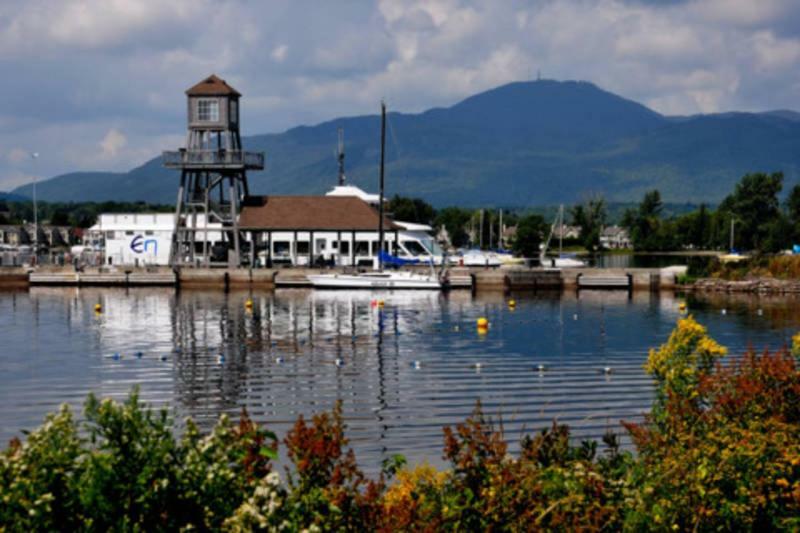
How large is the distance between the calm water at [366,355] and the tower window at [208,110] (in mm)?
16527

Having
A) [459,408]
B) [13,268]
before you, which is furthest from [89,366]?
[13,268]

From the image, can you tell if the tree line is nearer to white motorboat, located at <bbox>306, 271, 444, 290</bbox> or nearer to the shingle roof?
the shingle roof

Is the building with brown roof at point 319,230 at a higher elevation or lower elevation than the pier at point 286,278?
higher

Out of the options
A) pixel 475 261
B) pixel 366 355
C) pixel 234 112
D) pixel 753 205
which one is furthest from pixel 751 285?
pixel 753 205

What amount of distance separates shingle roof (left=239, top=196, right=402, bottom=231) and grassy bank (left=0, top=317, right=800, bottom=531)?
211ft

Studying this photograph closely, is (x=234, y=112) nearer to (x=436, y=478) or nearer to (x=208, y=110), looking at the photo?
(x=208, y=110)

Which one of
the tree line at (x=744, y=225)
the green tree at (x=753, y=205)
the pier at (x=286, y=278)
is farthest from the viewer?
the green tree at (x=753, y=205)

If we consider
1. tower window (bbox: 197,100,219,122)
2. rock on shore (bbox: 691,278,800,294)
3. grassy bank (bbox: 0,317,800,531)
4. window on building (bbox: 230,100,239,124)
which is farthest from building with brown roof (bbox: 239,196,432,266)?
grassy bank (bbox: 0,317,800,531)

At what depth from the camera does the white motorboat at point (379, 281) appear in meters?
72.7

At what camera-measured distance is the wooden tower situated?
76875mm

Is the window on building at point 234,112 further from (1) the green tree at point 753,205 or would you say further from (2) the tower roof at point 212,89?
(1) the green tree at point 753,205

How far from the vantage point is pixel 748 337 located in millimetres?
45531

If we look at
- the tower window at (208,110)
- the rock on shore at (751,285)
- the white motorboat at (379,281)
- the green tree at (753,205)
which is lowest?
the rock on shore at (751,285)

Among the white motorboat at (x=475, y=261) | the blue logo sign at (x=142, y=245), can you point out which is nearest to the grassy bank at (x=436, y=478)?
the blue logo sign at (x=142, y=245)
